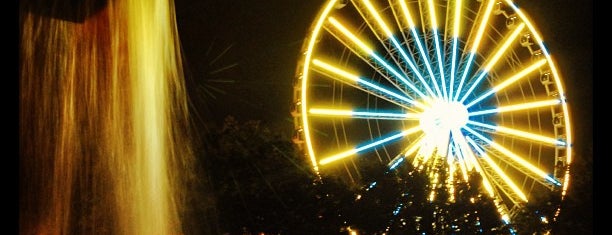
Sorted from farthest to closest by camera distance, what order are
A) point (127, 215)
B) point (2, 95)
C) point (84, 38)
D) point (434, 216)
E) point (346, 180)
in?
point (84, 38), point (127, 215), point (346, 180), point (434, 216), point (2, 95)

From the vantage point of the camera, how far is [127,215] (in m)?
12.1

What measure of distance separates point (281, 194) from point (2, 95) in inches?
219

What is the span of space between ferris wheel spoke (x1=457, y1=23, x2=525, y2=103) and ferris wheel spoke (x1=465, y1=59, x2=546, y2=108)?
0.62 ft

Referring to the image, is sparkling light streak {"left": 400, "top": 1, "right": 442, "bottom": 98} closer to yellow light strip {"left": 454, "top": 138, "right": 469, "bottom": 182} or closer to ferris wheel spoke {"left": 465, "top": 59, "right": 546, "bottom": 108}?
ferris wheel spoke {"left": 465, "top": 59, "right": 546, "bottom": 108}

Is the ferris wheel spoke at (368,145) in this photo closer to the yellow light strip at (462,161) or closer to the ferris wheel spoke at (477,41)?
the yellow light strip at (462,161)

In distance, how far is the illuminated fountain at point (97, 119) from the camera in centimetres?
1229

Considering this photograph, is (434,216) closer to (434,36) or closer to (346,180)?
(346,180)

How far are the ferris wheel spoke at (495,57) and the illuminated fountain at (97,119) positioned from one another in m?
4.75

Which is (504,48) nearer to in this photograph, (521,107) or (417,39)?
(521,107)

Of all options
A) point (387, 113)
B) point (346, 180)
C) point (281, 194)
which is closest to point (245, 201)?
point (281, 194)

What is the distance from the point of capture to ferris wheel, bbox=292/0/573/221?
13320 mm

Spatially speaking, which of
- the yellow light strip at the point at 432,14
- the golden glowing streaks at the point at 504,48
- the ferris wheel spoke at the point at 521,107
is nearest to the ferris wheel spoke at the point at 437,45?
the yellow light strip at the point at 432,14

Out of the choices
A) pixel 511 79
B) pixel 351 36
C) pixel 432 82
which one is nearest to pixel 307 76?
pixel 351 36

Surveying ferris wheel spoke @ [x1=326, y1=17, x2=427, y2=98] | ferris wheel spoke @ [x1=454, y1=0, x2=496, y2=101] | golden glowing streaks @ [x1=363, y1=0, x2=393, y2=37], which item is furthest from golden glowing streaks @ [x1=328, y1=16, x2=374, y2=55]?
ferris wheel spoke @ [x1=454, y1=0, x2=496, y2=101]
